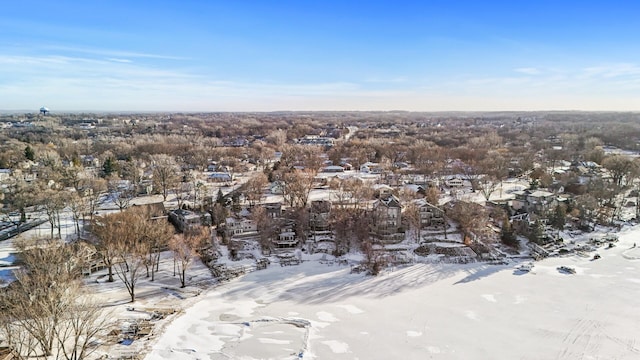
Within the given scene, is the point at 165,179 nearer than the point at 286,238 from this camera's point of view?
No

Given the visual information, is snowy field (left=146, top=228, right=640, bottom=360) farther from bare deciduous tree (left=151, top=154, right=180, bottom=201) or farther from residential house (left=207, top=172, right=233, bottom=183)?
residential house (left=207, top=172, right=233, bottom=183)

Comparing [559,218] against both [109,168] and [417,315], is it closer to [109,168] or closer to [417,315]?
[417,315]

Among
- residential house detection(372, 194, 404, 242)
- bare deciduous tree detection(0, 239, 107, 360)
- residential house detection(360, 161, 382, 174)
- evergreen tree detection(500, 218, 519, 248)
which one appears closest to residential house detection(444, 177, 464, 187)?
residential house detection(360, 161, 382, 174)

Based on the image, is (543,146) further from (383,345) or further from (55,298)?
(55,298)

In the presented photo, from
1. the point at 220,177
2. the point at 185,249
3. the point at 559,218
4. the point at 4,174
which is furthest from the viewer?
the point at 220,177

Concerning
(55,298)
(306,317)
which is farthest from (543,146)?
(55,298)

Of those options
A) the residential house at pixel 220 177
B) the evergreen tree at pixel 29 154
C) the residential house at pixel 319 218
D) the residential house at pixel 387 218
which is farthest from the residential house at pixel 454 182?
the evergreen tree at pixel 29 154

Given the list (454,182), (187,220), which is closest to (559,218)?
(454,182)

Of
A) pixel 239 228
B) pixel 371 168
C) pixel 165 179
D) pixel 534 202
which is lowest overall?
pixel 239 228

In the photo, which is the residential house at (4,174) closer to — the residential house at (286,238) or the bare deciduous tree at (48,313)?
the bare deciduous tree at (48,313)
